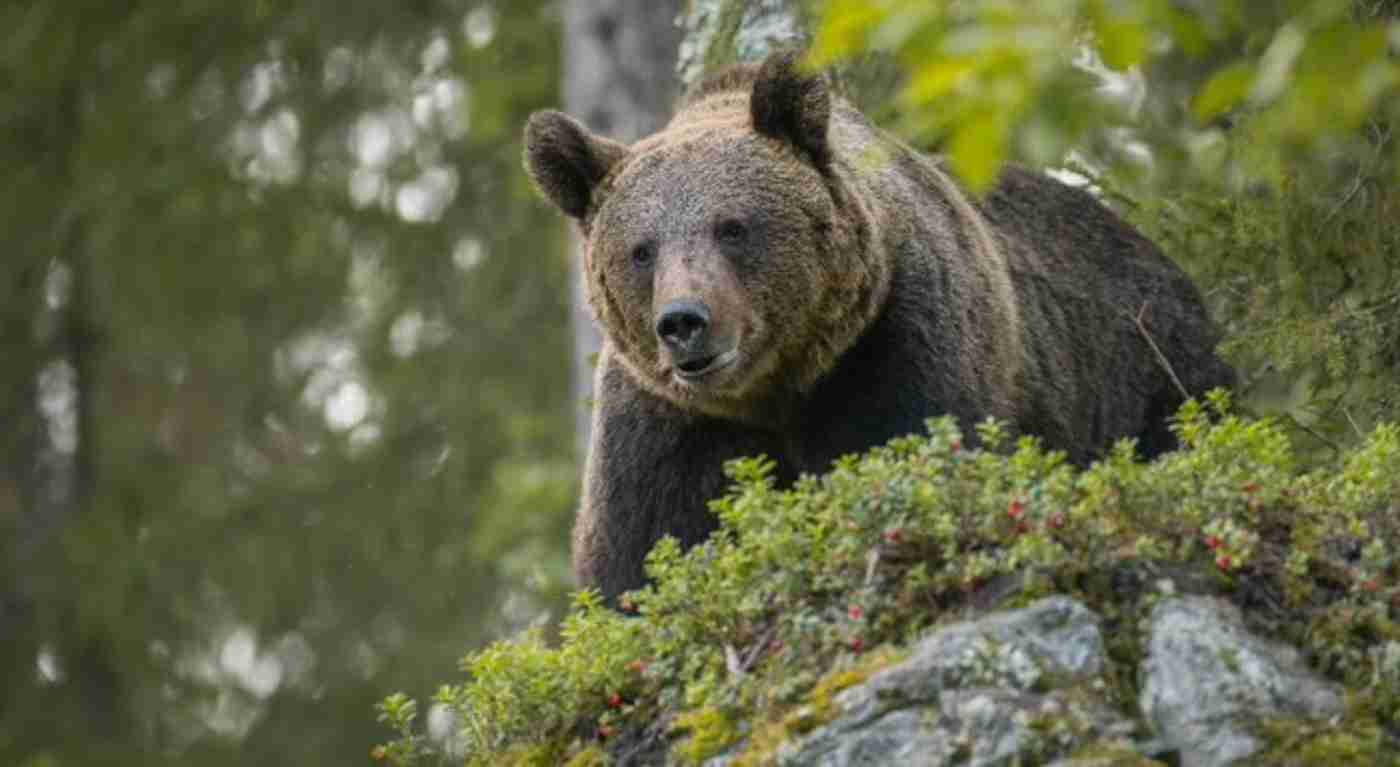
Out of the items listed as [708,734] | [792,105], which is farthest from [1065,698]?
[792,105]

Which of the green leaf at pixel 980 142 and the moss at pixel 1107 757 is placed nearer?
the green leaf at pixel 980 142

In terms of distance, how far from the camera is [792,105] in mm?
8125

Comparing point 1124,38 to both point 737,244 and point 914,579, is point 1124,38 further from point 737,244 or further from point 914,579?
point 737,244

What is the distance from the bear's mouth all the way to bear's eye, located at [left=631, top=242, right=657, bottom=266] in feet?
1.62

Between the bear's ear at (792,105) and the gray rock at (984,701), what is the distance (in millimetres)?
2994

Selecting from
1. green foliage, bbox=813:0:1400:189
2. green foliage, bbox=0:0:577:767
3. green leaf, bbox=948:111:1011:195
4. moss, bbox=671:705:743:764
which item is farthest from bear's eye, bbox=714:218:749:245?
green foliage, bbox=0:0:577:767

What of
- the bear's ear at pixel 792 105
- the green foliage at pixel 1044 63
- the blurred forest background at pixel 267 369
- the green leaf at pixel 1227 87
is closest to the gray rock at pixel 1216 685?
the green foliage at pixel 1044 63

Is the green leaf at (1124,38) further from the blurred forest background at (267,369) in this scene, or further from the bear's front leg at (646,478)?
the blurred forest background at (267,369)

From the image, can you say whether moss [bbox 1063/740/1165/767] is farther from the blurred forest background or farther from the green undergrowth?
the blurred forest background

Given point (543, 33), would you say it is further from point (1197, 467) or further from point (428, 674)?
point (1197, 467)

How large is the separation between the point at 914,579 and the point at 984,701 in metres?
0.52

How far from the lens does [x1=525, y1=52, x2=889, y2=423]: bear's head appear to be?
7770 mm

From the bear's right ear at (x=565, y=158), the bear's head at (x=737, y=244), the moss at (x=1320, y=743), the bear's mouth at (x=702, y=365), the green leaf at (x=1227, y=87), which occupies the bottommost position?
the moss at (x=1320, y=743)

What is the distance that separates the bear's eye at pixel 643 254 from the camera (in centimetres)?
793
